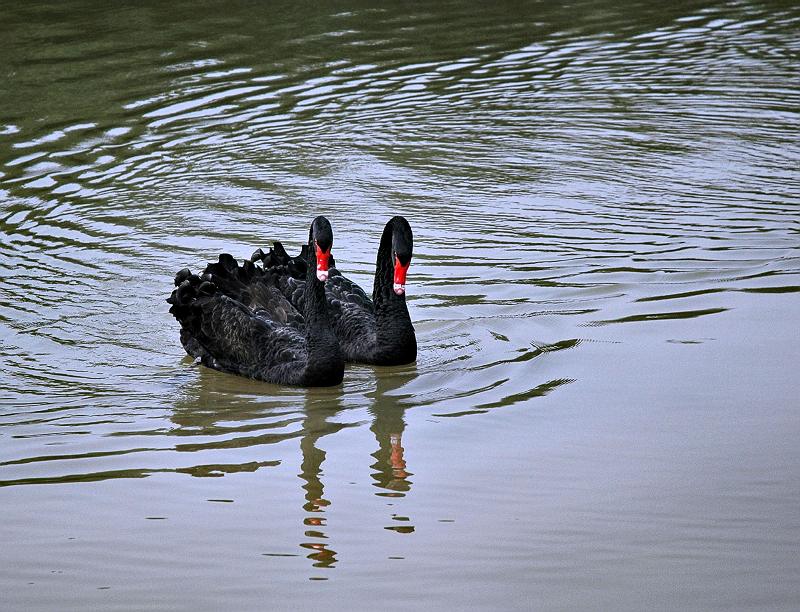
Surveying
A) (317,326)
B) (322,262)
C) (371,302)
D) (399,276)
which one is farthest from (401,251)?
(371,302)

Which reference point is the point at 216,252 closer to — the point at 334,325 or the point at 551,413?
the point at 334,325

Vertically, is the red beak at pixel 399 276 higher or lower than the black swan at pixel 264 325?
higher

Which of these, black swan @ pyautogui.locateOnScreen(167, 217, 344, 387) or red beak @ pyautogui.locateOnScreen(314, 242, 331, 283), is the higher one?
red beak @ pyautogui.locateOnScreen(314, 242, 331, 283)

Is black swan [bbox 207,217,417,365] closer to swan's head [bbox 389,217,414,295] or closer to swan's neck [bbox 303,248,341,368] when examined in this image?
swan's head [bbox 389,217,414,295]

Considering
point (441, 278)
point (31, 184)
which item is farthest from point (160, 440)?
point (31, 184)

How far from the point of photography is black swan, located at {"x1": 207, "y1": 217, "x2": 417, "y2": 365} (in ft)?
25.2

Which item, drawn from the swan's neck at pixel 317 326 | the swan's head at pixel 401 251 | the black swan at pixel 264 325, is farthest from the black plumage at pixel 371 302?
the swan's neck at pixel 317 326

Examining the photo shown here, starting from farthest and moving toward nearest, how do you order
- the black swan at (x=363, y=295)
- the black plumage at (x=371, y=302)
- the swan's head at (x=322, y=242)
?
the black plumage at (x=371, y=302) → the black swan at (x=363, y=295) → the swan's head at (x=322, y=242)

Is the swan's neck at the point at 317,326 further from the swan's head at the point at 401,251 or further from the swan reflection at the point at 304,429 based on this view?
the swan's head at the point at 401,251

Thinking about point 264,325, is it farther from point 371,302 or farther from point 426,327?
point 426,327

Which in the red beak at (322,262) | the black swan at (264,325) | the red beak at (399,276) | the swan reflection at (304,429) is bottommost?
the swan reflection at (304,429)

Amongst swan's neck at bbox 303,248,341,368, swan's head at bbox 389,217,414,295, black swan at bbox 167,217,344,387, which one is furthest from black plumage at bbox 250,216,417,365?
swan's neck at bbox 303,248,341,368

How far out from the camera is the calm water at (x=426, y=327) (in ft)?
17.4

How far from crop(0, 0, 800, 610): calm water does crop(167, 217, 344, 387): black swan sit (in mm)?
151
